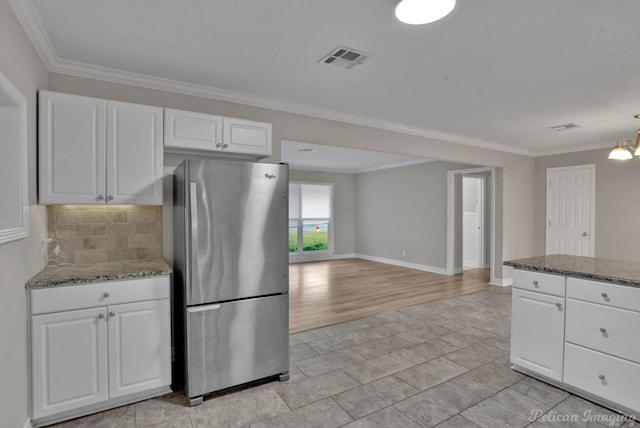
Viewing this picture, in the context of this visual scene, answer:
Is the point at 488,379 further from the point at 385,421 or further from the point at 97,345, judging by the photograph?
the point at 97,345

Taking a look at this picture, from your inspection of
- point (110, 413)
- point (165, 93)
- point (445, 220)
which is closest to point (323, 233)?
point (445, 220)

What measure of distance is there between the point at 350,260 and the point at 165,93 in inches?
271

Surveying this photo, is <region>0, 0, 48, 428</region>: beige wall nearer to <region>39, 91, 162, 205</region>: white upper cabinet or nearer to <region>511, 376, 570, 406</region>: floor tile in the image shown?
<region>39, 91, 162, 205</region>: white upper cabinet

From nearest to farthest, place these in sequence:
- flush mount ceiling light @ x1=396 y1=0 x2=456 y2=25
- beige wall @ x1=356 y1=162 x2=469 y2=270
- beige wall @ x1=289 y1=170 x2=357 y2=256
→ 1. flush mount ceiling light @ x1=396 y1=0 x2=456 y2=25
2. beige wall @ x1=356 y1=162 x2=469 y2=270
3. beige wall @ x1=289 y1=170 x2=357 y2=256

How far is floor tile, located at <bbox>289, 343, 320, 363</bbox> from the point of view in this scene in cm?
303

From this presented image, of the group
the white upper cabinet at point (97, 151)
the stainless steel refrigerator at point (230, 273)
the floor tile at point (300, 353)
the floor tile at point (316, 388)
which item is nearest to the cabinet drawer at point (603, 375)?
the floor tile at point (316, 388)

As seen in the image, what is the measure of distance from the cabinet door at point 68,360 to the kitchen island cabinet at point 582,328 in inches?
123

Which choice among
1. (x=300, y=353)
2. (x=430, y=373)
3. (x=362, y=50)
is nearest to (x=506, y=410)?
(x=430, y=373)

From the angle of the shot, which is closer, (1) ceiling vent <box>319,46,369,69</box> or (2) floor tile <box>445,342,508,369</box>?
(1) ceiling vent <box>319,46,369,69</box>

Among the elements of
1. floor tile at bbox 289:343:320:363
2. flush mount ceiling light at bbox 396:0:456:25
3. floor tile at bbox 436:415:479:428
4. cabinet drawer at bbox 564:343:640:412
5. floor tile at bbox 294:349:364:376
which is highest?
flush mount ceiling light at bbox 396:0:456:25

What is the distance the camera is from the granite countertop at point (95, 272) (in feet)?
6.70

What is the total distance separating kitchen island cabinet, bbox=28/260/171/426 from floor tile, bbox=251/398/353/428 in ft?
2.85

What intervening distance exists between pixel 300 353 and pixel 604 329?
2367 mm

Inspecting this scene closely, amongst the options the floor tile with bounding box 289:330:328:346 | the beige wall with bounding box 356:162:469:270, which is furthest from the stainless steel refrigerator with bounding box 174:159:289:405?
the beige wall with bounding box 356:162:469:270
